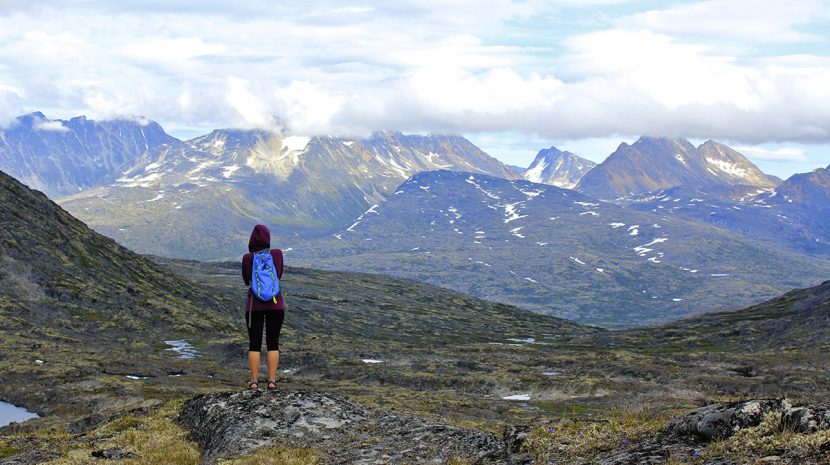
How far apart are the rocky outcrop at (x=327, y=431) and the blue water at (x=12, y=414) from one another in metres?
66.1

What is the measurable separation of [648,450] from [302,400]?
37.6 feet

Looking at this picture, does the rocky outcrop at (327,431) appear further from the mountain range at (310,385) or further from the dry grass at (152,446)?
the dry grass at (152,446)

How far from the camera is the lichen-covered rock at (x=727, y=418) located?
54.9 feet

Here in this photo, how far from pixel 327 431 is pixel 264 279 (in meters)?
4.95

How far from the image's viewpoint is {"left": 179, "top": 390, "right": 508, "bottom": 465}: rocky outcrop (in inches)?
812

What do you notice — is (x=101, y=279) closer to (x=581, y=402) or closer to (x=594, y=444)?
(x=581, y=402)

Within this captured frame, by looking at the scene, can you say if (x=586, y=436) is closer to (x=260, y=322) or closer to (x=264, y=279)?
(x=260, y=322)

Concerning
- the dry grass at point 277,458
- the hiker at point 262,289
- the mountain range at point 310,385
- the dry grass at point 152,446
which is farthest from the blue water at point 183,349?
the dry grass at point 277,458

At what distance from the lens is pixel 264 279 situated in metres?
24.5

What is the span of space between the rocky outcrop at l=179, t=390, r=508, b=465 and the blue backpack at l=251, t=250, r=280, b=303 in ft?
10.5

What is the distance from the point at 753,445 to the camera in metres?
15.7

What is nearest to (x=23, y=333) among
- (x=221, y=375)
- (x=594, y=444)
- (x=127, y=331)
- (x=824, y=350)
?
(x=127, y=331)

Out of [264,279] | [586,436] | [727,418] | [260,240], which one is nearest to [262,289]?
[264,279]

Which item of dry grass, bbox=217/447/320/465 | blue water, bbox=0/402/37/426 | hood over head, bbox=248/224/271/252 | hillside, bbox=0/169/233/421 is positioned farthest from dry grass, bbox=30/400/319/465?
blue water, bbox=0/402/37/426
